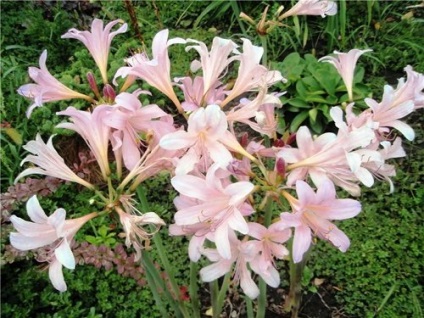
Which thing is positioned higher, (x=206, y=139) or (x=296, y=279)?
(x=206, y=139)

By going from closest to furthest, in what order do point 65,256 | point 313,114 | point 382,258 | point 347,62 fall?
point 65,256
point 347,62
point 382,258
point 313,114

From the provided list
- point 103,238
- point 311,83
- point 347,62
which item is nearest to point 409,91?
point 347,62

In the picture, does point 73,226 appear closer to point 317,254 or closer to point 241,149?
point 241,149

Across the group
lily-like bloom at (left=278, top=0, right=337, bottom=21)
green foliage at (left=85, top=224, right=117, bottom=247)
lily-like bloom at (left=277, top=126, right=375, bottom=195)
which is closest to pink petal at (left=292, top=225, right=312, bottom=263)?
lily-like bloom at (left=277, top=126, right=375, bottom=195)

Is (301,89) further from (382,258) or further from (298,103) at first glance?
(382,258)

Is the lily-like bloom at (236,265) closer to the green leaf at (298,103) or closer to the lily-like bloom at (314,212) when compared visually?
the lily-like bloom at (314,212)

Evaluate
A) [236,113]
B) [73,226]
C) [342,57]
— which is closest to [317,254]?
[342,57]

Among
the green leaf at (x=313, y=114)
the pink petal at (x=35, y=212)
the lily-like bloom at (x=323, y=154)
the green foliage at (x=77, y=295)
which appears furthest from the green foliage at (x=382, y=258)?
the pink petal at (x=35, y=212)
